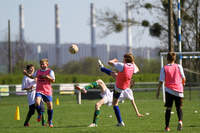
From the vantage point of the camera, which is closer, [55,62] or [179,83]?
[179,83]

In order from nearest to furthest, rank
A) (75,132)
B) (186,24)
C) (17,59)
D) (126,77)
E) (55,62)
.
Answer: (75,132) < (126,77) < (186,24) < (17,59) < (55,62)

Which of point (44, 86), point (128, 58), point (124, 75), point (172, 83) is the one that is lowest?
point (44, 86)

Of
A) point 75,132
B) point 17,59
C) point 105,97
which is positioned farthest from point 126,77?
point 17,59

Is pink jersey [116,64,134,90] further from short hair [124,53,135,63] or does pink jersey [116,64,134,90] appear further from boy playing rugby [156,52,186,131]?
boy playing rugby [156,52,186,131]

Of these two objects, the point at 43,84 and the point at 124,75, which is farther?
the point at 43,84

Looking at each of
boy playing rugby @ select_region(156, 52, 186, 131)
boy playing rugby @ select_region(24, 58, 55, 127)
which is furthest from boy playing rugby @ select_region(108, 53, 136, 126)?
boy playing rugby @ select_region(24, 58, 55, 127)

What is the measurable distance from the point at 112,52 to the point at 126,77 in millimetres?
39375

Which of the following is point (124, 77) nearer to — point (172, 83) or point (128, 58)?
point (128, 58)

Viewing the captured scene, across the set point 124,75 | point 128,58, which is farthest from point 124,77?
point 128,58

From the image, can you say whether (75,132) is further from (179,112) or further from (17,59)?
(17,59)

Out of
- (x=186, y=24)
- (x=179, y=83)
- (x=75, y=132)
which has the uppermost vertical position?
(x=186, y=24)

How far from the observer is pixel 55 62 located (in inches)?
2072

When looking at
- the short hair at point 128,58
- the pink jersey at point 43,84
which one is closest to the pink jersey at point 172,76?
the short hair at point 128,58

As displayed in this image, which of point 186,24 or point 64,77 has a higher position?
point 186,24
